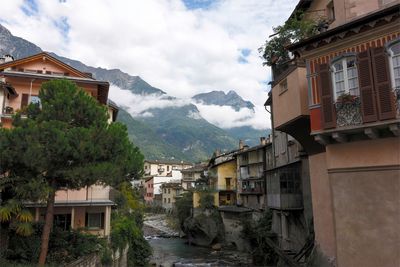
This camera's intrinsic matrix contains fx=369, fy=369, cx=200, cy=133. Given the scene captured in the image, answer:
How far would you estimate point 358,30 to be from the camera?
1463 cm

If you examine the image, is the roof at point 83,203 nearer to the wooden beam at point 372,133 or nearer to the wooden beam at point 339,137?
the wooden beam at point 339,137

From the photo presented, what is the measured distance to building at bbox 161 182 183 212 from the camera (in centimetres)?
9746

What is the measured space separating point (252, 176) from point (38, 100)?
3912 centimetres

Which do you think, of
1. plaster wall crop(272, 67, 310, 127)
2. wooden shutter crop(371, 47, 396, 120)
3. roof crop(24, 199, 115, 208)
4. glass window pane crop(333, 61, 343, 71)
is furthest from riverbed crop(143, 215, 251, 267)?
wooden shutter crop(371, 47, 396, 120)

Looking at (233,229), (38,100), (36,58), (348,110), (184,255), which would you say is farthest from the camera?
(233,229)

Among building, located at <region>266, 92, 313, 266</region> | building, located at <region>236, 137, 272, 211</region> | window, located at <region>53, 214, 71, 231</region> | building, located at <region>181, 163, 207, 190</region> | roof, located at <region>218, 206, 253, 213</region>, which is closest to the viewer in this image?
building, located at <region>266, 92, 313, 266</region>

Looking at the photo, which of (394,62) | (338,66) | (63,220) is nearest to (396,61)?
(394,62)

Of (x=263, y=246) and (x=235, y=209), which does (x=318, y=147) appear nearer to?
(x=263, y=246)

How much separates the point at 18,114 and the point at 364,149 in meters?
15.9

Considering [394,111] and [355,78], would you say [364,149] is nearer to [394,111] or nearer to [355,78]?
[394,111]

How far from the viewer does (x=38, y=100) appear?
2638cm

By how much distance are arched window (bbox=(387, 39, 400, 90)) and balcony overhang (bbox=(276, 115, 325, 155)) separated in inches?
198

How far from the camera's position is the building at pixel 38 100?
84.2ft

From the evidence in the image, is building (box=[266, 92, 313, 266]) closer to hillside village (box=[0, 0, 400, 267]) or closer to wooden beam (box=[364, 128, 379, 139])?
hillside village (box=[0, 0, 400, 267])
